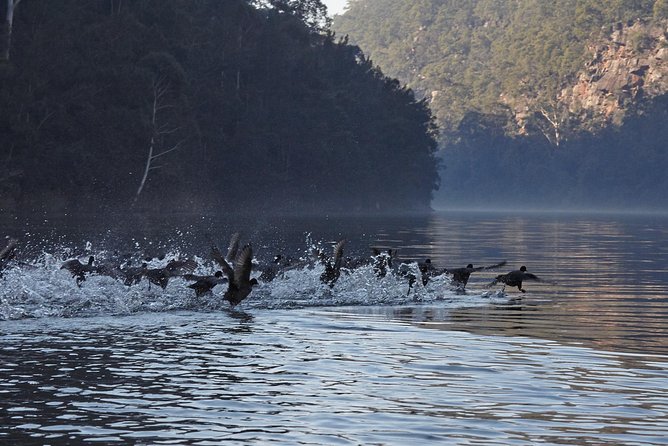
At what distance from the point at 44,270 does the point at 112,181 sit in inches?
2389

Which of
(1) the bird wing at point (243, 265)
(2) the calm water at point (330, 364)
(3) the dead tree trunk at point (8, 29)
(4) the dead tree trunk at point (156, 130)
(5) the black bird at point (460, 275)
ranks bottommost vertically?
(2) the calm water at point (330, 364)

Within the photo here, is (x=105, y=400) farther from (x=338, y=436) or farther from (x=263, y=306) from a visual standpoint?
(x=263, y=306)

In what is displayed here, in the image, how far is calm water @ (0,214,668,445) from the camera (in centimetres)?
1224

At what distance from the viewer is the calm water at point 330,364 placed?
40.2 ft

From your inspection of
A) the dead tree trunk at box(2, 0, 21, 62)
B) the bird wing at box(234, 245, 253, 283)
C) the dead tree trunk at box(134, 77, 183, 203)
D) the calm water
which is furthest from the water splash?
the dead tree trunk at box(134, 77, 183, 203)

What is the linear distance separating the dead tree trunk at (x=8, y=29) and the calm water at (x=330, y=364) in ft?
177

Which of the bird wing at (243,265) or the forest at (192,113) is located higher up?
the forest at (192,113)

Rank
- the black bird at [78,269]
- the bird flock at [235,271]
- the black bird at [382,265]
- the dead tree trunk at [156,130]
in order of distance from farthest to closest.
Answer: the dead tree trunk at [156,130]
the black bird at [382,265]
the black bird at [78,269]
the bird flock at [235,271]

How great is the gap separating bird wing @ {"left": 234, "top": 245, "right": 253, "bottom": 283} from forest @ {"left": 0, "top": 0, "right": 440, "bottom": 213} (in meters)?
52.8

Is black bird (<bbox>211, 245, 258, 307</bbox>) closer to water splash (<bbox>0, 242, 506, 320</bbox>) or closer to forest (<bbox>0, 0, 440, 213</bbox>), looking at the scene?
water splash (<bbox>0, 242, 506, 320</bbox>)

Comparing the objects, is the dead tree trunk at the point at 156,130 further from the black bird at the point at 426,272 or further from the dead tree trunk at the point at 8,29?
the black bird at the point at 426,272

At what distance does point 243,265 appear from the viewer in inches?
914

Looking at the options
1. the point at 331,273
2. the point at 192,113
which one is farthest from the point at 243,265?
the point at 192,113

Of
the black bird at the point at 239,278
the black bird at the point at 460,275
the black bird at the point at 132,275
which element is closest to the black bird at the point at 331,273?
the black bird at the point at 460,275
